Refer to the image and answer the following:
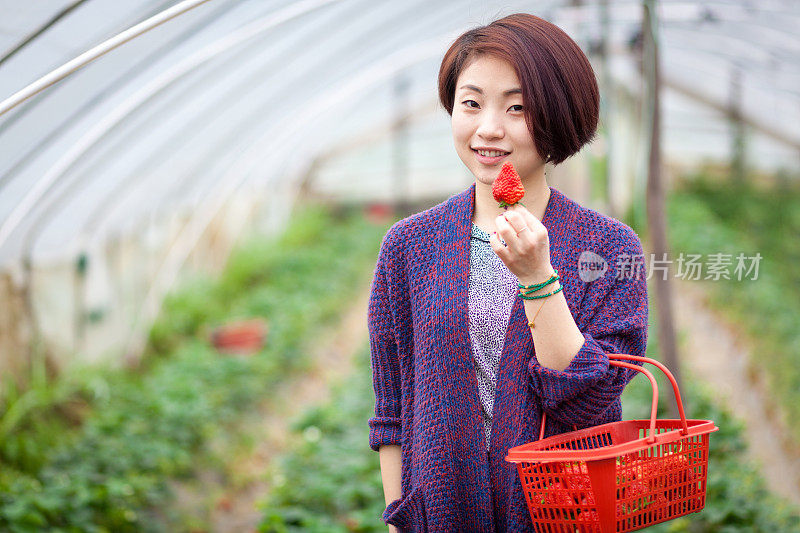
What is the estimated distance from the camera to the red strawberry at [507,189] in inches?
54.2

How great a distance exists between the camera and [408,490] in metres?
1.59

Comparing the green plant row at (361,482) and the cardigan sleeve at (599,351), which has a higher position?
the cardigan sleeve at (599,351)

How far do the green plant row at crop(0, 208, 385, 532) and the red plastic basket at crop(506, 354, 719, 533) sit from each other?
9.48ft

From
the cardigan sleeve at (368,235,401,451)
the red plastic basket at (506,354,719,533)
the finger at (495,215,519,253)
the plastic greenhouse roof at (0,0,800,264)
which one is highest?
the plastic greenhouse roof at (0,0,800,264)

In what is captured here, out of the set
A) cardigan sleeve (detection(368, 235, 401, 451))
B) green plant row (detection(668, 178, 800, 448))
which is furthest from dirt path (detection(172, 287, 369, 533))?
green plant row (detection(668, 178, 800, 448))

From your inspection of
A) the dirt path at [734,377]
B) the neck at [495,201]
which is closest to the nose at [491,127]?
the neck at [495,201]

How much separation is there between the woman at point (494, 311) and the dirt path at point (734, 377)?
362 cm

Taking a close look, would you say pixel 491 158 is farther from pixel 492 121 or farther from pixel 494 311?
pixel 494 311

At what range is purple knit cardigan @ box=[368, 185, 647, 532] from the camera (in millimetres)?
1454

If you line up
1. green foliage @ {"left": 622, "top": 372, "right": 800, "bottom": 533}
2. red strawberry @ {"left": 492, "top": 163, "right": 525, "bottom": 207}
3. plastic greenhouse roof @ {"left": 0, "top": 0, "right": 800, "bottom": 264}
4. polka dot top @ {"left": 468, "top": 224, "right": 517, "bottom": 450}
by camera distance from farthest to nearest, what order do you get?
Answer: plastic greenhouse roof @ {"left": 0, "top": 0, "right": 800, "bottom": 264} < green foliage @ {"left": 622, "top": 372, "right": 800, "bottom": 533} < polka dot top @ {"left": 468, "top": 224, "right": 517, "bottom": 450} < red strawberry @ {"left": 492, "top": 163, "right": 525, "bottom": 207}

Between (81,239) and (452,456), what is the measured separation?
5.48 m

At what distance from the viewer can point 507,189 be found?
4.52 ft

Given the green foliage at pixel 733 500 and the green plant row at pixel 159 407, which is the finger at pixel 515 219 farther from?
the green plant row at pixel 159 407

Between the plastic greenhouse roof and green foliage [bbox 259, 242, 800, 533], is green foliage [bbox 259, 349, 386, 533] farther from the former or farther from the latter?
the plastic greenhouse roof
